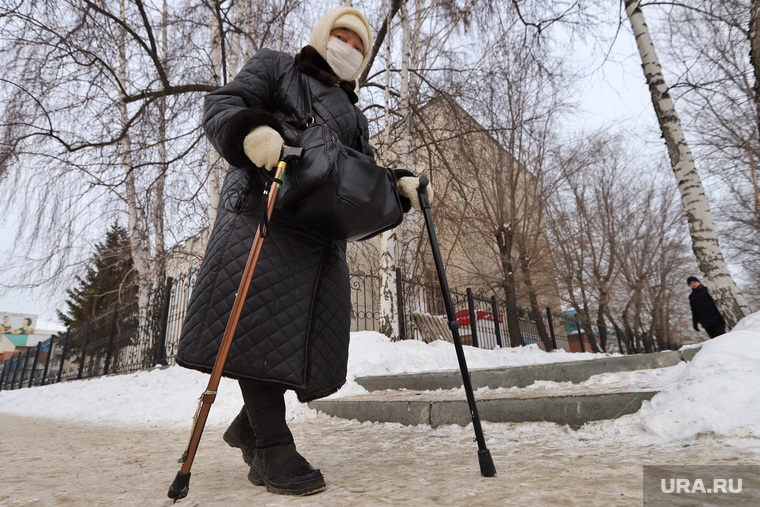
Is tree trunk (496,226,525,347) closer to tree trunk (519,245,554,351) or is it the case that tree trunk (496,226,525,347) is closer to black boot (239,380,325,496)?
tree trunk (519,245,554,351)

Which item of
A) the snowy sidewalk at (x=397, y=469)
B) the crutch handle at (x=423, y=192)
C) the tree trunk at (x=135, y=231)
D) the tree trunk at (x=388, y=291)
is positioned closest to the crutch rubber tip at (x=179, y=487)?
the snowy sidewalk at (x=397, y=469)

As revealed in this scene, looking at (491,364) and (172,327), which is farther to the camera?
(172,327)

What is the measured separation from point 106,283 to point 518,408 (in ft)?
57.8

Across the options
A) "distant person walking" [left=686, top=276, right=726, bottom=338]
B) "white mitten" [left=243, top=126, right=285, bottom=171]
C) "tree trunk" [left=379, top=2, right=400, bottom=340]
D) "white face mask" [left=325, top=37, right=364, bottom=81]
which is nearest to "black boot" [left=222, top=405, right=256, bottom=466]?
"white mitten" [left=243, top=126, right=285, bottom=171]

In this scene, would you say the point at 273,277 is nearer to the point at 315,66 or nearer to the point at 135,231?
the point at 315,66

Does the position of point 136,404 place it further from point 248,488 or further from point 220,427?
point 248,488

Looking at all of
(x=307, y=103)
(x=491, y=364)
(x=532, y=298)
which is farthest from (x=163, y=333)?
(x=532, y=298)

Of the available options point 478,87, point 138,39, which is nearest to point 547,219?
point 478,87

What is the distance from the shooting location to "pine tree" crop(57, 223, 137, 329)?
10.8 metres

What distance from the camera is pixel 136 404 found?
217 inches

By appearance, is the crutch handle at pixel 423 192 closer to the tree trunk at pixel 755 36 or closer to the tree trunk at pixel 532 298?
the tree trunk at pixel 755 36

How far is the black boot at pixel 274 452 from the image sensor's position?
1.54 metres

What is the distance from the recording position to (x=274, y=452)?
161 centimetres

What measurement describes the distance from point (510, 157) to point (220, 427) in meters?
11.9
